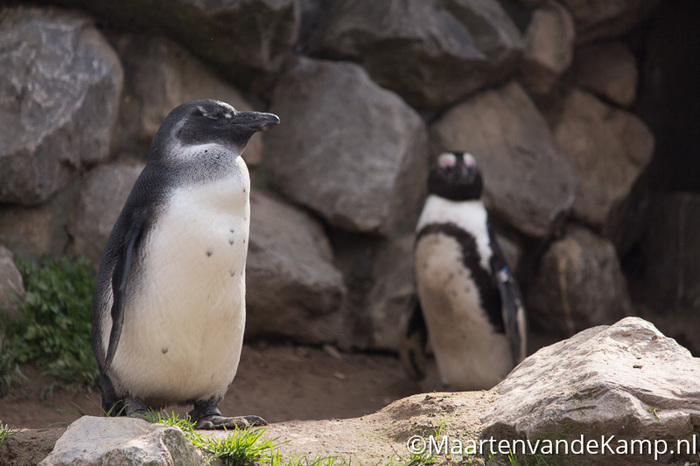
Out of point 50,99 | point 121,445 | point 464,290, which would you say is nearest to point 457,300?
point 464,290

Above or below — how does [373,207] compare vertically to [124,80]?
below

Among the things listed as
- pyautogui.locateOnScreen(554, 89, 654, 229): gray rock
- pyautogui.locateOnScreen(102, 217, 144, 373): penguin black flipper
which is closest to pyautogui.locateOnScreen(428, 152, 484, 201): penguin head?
pyautogui.locateOnScreen(554, 89, 654, 229): gray rock

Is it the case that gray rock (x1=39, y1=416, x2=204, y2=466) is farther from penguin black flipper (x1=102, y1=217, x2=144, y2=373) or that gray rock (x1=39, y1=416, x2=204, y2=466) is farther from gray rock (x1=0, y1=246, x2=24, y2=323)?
gray rock (x1=0, y1=246, x2=24, y2=323)

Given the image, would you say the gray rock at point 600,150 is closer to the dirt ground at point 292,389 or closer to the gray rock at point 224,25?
→ the dirt ground at point 292,389

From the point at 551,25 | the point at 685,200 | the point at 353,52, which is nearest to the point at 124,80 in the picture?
the point at 353,52

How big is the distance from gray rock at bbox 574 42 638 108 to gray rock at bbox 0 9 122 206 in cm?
421

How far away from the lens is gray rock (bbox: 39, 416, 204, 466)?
2.12m

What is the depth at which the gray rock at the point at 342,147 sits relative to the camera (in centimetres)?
582

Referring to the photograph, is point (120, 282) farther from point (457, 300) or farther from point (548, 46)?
point (548, 46)

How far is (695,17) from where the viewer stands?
23.9 ft

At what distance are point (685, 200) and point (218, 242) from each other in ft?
18.9

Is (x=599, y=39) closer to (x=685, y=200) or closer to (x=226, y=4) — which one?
(x=685, y=200)

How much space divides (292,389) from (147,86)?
224 cm

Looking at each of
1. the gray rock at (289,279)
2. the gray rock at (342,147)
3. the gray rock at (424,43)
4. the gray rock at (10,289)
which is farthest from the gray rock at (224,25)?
the gray rock at (10,289)
